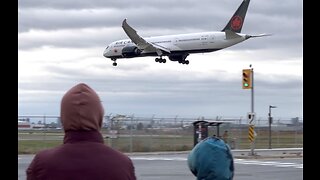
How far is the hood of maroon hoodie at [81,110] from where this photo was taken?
3301mm

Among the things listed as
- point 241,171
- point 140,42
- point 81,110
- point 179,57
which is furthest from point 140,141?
point 81,110

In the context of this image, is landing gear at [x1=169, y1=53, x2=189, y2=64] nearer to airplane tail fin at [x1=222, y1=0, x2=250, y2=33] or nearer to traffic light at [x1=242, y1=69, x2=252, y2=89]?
airplane tail fin at [x1=222, y1=0, x2=250, y2=33]

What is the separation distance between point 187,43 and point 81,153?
5317 centimetres

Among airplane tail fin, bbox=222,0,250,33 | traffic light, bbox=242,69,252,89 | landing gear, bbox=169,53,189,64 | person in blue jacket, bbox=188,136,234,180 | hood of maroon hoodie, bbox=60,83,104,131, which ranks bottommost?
person in blue jacket, bbox=188,136,234,180

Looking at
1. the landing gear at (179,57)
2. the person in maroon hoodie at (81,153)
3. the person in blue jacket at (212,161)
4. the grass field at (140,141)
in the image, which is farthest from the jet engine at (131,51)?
the person in maroon hoodie at (81,153)

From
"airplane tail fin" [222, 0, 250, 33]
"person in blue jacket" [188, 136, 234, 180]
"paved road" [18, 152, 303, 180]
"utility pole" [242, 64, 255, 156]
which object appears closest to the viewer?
"person in blue jacket" [188, 136, 234, 180]

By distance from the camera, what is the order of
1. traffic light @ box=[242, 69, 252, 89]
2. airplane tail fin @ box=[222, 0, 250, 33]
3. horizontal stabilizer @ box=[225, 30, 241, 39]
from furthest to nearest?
airplane tail fin @ box=[222, 0, 250, 33] < horizontal stabilizer @ box=[225, 30, 241, 39] < traffic light @ box=[242, 69, 252, 89]

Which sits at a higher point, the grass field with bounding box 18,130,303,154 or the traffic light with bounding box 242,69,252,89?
the traffic light with bounding box 242,69,252,89

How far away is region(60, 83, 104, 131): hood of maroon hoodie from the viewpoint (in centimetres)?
330

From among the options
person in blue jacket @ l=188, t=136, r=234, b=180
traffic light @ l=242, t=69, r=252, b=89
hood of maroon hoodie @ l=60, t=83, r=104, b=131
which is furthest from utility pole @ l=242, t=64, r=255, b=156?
hood of maroon hoodie @ l=60, t=83, r=104, b=131

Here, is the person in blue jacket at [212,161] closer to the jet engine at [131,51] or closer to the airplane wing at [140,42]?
the airplane wing at [140,42]

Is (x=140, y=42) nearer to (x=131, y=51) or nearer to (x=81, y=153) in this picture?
(x=131, y=51)
